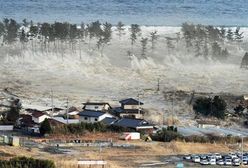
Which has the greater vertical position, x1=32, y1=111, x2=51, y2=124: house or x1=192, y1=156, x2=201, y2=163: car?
x1=32, y1=111, x2=51, y2=124: house

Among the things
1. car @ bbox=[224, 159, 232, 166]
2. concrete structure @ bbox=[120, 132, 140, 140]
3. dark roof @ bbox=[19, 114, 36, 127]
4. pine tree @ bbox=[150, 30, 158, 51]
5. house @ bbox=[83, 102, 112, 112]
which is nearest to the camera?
car @ bbox=[224, 159, 232, 166]

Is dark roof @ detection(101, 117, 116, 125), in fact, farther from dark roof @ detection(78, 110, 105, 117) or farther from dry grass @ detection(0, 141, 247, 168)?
dry grass @ detection(0, 141, 247, 168)

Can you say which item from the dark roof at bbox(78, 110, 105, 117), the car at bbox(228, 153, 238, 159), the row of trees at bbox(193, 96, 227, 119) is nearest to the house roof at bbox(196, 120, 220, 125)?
the row of trees at bbox(193, 96, 227, 119)

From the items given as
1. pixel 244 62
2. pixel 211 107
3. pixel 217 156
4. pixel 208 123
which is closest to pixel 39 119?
pixel 208 123

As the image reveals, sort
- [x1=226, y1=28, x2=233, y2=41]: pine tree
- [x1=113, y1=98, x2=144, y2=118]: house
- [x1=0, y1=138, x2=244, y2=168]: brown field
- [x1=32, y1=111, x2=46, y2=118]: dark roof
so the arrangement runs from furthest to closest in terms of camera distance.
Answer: [x1=226, y1=28, x2=233, y2=41]: pine tree → [x1=113, y1=98, x2=144, y2=118]: house → [x1=32, y1=111, x2=46, y2=118]: dark roof → [x1=0, y1=138, x2=244, y2=168]: brown field

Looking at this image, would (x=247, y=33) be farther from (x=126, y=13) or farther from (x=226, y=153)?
(x=226, y=153)
